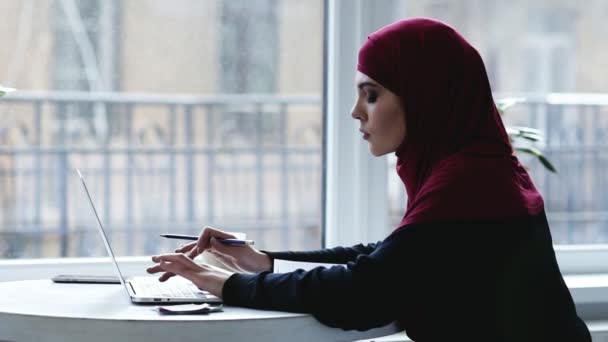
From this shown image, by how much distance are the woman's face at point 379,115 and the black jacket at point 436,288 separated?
24 cm

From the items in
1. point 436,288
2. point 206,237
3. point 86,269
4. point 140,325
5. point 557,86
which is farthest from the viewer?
point 557,86

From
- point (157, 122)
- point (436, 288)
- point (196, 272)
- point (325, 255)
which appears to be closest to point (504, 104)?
point (325, 255)

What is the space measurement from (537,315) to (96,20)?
1303 millimetres

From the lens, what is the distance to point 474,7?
103 inches

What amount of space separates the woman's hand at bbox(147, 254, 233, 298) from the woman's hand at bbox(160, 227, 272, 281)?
0.66 ft

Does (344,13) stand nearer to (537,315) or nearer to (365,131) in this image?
(365,131)

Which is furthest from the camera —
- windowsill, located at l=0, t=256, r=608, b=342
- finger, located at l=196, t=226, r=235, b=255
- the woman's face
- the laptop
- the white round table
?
windowsill, located at l=0, t=256, r=608, b=342

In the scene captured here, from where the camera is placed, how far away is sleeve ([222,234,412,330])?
150cm

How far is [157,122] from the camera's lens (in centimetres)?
238

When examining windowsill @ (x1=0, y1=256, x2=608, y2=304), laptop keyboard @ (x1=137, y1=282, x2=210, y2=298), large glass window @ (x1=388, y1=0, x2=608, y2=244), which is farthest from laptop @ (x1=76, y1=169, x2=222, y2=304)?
large glass window @ (x1=388, y1=0, x2=608, y2=244)

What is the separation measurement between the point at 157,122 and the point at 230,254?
628 mm

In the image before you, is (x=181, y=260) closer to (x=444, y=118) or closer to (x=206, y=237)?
(x=206, y=237)

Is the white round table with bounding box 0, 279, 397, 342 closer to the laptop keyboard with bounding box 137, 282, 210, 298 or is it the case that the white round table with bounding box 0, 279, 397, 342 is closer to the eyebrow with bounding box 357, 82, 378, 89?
the laptop keyboard with bounding box 137, 282, 210, 298

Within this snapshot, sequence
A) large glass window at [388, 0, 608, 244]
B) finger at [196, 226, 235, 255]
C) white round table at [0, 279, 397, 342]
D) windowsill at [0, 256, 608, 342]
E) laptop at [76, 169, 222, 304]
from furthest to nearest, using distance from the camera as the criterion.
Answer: large glass window at [388, 0, 608, 244], windowsill at [0, 256, 608, 342], finger at [196, 226, 235, 255], laptop at [76, 169, 222, 304], white round table at [0, 279, 397, 342]
